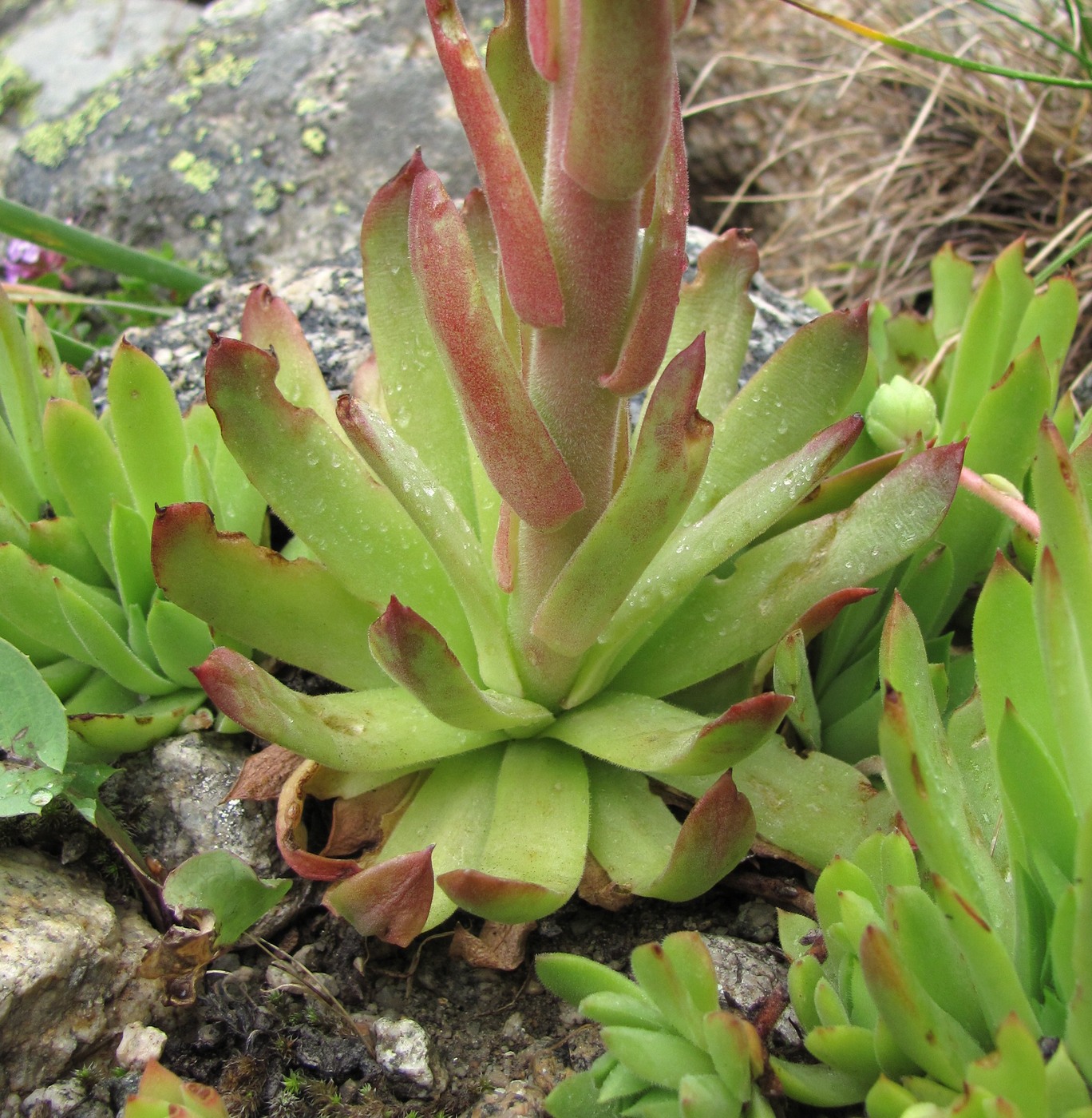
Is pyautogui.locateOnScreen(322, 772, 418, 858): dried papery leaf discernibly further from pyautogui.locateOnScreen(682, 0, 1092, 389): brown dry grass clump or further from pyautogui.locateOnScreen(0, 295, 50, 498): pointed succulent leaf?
pyautogui.locateOnScreen(682, 0, 1092, 389): brown dry grass clump

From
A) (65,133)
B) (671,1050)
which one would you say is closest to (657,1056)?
(671,1050)

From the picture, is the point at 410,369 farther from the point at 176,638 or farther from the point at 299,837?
the point at 299,837

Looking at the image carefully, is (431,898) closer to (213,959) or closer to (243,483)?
(213,959)

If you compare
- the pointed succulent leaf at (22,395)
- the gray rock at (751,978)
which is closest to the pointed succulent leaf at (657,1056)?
the gray rock at (751,978)

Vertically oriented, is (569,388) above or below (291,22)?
below

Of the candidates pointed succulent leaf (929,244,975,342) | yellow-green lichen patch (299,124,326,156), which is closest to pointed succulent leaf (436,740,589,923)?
pointed succulent leaf (929,244,975,342)

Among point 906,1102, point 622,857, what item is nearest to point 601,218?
point 622,857
